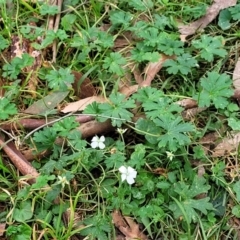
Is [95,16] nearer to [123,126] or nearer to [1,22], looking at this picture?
[1,22]

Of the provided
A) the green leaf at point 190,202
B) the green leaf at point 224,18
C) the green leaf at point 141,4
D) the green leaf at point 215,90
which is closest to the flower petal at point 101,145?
the green leaf at point 190,202

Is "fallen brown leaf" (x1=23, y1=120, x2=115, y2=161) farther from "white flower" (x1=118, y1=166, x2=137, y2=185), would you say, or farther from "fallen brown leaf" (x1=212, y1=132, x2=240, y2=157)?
"fallen brown leaf" (x1=212, y1=132, x2=240, y2=157)

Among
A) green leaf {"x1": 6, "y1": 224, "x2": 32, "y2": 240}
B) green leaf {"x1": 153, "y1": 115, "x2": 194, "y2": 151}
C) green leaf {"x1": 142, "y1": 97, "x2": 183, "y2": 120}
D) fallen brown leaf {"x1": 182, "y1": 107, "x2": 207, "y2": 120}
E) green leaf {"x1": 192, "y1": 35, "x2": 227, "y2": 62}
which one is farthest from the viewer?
green leaf {"x1": 192, "y1": 35, "x2": 227, "y2": 62}

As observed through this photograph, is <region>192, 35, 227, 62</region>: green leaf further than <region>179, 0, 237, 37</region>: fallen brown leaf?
No

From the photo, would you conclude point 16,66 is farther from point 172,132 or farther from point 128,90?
point 172,132

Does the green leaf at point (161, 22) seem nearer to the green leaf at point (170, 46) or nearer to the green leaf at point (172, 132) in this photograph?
the green leaf at point (170, 46)

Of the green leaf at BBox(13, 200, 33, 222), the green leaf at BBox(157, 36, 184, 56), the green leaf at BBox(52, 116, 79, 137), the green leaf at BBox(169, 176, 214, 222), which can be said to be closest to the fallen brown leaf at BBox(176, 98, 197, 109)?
the green leaf at BBox(157, 36, 184, 56)

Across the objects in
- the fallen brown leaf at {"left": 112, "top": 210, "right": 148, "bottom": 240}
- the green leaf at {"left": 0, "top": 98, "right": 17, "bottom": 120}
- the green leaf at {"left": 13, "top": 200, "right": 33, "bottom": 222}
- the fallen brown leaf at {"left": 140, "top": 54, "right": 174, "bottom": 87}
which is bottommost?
the fallen brown leaf at {"left": 112, "top": 210, "right": 148, "bottom": 240}
